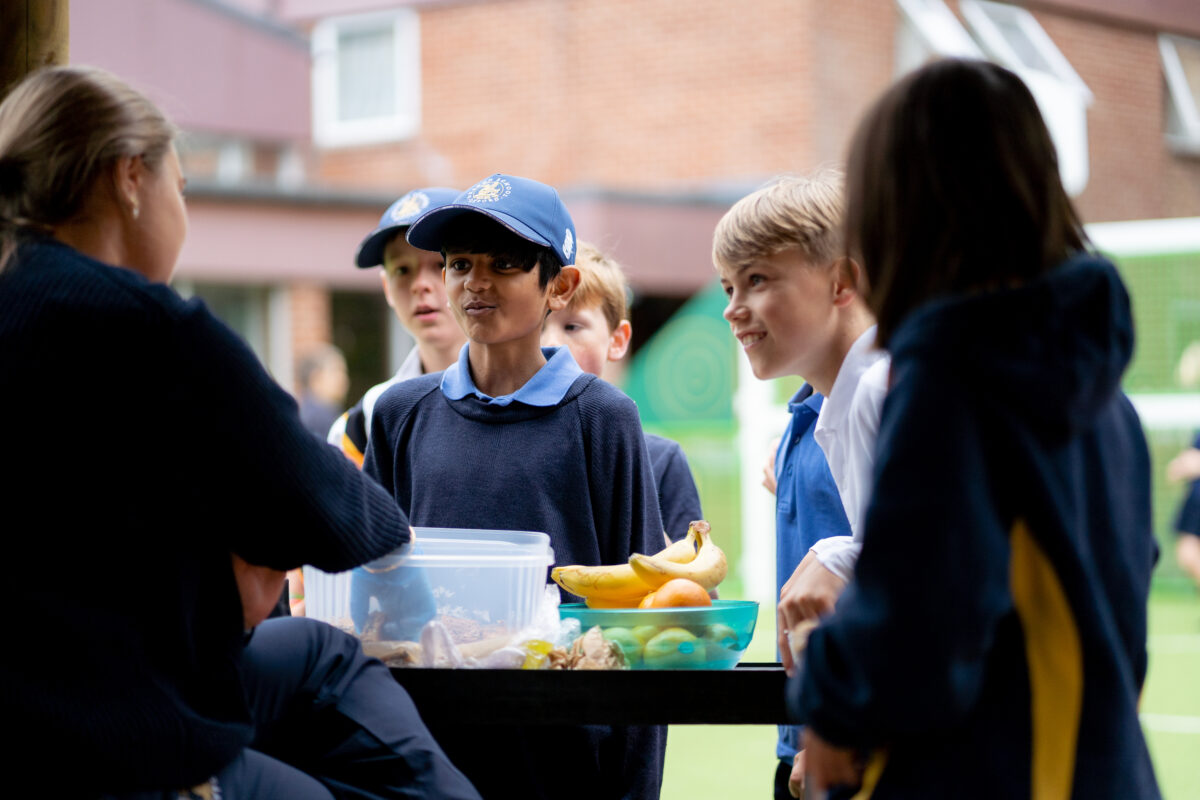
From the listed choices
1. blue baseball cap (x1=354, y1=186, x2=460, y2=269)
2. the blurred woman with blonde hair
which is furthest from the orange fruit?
blue baseball cap (x1=354, y1=186, x2=460, y2=269)

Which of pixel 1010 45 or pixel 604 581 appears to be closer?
pixel 604 581

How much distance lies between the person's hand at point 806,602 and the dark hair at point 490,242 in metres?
1.13

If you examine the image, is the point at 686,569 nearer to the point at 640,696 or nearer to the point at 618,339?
the point at 640,696

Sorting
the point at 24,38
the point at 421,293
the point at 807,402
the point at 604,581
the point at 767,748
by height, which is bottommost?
the point at 767,748

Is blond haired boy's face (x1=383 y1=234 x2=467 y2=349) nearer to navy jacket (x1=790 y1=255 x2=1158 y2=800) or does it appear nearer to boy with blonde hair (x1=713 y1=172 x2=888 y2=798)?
boy with blonde hair (x1=713 y1=172 x2=888 y2=798)

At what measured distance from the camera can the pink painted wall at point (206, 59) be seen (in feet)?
47.4

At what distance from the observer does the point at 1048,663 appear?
1.56 meters

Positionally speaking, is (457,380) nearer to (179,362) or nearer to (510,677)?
(510,677)

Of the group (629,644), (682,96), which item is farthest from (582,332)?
(682,96)

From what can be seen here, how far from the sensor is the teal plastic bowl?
83.7 inches

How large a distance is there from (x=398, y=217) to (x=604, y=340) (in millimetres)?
680

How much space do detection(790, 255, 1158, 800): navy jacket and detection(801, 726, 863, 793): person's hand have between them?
61mm

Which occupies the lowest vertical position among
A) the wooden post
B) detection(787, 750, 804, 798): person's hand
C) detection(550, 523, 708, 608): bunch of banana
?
detection(787, 750, 804, 798): person's hand

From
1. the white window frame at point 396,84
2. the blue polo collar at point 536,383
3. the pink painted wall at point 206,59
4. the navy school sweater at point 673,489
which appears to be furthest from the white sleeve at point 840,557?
the white window frame at point 396,84
